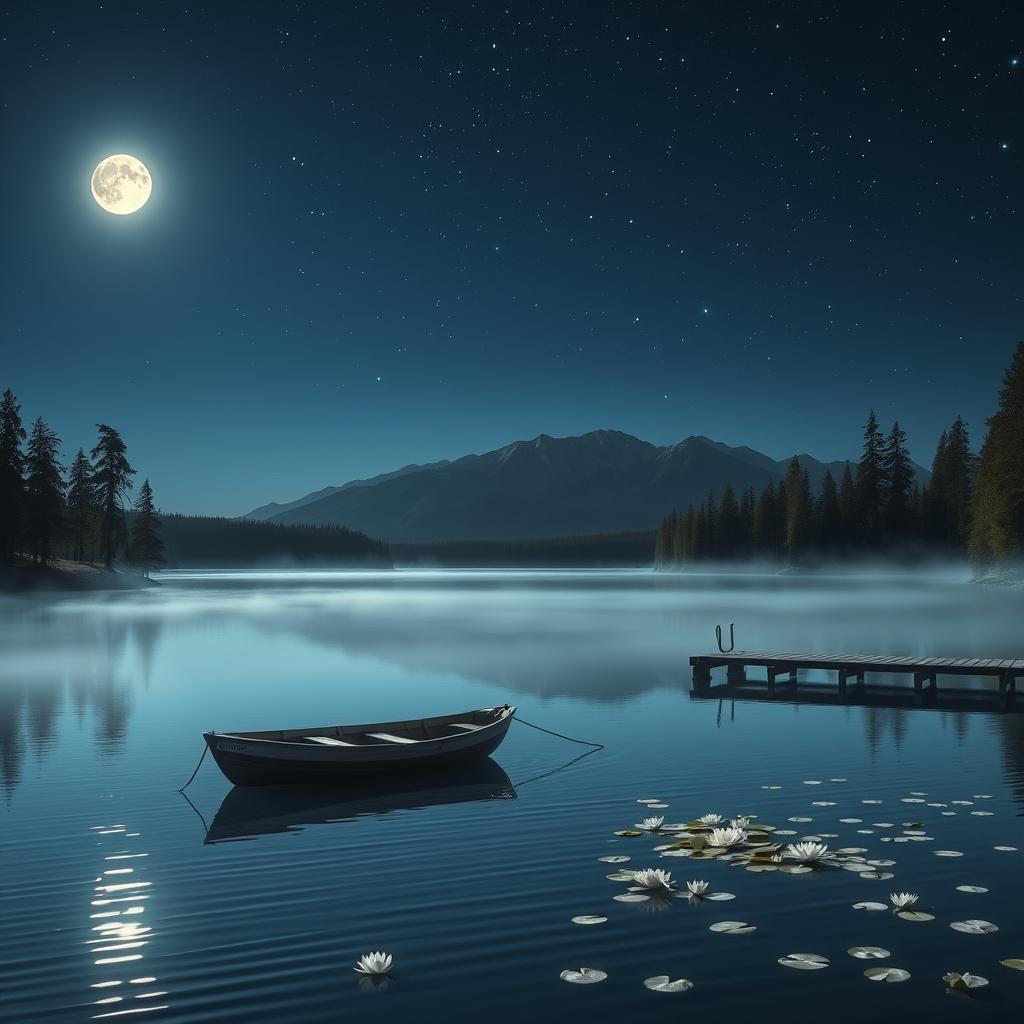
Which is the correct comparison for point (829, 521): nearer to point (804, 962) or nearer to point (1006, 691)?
point (1006, 691)

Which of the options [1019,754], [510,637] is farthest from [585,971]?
[510,637]

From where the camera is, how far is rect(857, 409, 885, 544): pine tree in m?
140

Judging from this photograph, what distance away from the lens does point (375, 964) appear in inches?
352

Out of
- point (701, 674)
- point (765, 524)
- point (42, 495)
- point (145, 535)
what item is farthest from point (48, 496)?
point (765, 524)

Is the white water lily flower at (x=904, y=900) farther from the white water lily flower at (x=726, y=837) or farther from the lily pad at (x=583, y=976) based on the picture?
the lily pad at (x=583, y=976)

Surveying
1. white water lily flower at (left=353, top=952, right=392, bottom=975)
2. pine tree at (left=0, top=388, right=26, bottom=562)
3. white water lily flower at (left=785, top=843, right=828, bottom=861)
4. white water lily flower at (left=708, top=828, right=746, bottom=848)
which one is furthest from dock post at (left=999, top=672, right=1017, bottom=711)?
pine tree at (left=0, top=388, right=26, bottom=562)

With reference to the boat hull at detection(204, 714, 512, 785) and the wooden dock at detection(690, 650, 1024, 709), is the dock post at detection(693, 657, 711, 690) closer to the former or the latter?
the wooden dock at detection(690, 650, 1024, 709)

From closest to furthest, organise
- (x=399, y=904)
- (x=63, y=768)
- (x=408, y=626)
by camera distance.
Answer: (x=399, y=904), (x=63, y=768), (x=408, y=626)

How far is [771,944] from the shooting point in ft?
31.6

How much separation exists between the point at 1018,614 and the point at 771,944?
209ft

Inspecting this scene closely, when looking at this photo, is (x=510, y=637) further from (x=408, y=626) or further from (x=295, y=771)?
(x=295, y=771)

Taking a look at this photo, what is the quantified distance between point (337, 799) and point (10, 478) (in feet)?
296

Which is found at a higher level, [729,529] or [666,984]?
[729,529]

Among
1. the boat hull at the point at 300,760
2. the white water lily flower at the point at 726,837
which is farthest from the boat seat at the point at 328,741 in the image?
the white water lily flower at the point at 726,837
